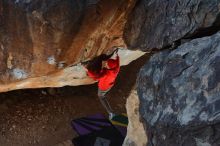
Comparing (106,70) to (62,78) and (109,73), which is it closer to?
(109,73)

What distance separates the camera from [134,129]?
5117mm

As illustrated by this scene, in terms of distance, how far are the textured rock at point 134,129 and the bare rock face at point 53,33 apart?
0.76 meters

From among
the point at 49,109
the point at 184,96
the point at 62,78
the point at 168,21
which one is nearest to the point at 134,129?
the point at 168,21

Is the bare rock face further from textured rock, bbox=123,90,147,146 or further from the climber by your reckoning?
textured rock, bbox=123,90,147,146

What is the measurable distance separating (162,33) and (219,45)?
1.11 meters

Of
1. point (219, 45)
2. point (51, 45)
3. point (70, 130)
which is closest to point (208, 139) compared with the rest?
point (219, 45)

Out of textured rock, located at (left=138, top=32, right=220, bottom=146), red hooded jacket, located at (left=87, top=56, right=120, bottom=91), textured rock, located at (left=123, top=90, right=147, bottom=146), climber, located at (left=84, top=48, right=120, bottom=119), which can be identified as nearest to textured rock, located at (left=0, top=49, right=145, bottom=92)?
climber, located at (left=84, top=48, right=120, bottom=119)

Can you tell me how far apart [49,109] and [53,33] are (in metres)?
2.58

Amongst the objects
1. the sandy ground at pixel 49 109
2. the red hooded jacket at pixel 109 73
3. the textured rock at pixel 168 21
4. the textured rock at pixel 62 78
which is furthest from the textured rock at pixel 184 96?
the sandy ground at pixel 49 109

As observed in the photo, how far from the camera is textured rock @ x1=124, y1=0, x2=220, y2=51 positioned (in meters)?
4.19

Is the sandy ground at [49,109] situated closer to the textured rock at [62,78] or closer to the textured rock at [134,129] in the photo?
the textured rock at [62,78]

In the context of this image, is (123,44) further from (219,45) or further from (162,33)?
(219,45)

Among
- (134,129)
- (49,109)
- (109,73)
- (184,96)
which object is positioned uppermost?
(184,96)

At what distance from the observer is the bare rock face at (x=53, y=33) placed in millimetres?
4625
